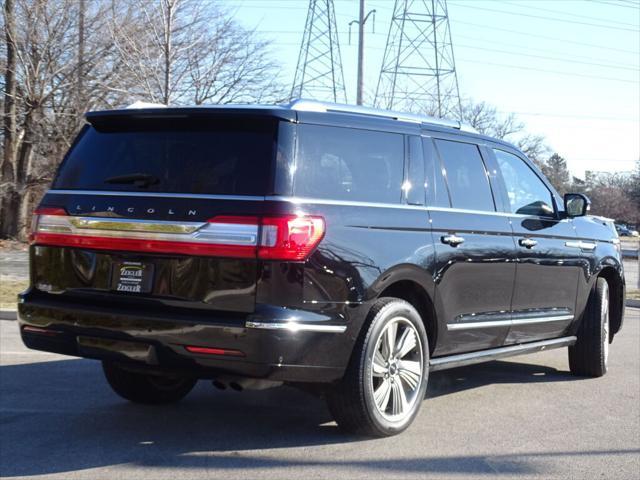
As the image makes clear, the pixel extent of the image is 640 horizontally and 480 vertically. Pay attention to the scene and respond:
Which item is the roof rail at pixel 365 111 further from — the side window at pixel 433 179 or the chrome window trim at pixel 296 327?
the chrome window trim at pixel 296 327

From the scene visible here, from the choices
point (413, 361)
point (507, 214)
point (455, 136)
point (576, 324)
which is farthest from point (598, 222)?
point (413, 361)

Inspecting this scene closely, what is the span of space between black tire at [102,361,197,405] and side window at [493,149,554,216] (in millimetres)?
2807

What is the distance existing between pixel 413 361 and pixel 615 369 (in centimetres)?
349

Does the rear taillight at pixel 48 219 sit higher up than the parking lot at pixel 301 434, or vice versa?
the rear taillight at pixel 48 219

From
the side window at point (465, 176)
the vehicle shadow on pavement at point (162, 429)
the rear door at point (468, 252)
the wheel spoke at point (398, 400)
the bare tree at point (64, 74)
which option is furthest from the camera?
the bare tree at point (64, 74)

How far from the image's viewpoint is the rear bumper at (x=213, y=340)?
4.52 m

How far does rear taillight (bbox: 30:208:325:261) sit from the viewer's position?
14.9ft

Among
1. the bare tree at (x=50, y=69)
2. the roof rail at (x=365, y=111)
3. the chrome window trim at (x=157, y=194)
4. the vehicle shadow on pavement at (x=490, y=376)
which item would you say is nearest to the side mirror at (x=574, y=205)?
the roof rail at (x=365, y=111)

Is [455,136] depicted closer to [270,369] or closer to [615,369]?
[270,369]

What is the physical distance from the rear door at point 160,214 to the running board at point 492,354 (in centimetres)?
177

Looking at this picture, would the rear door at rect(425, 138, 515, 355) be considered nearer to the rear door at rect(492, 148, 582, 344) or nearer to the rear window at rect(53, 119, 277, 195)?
the rear door at rect(492, 148, 582, 344)

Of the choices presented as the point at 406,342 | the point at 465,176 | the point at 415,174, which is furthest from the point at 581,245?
the point at 406,342

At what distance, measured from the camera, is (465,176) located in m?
6.18

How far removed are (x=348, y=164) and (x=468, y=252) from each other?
1199mm
